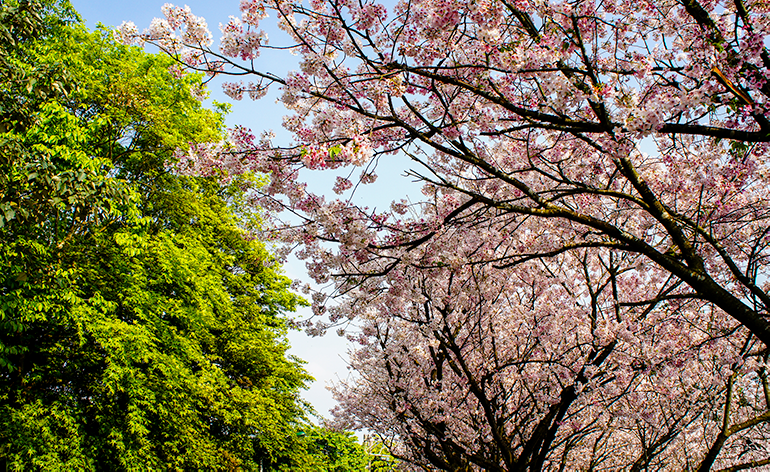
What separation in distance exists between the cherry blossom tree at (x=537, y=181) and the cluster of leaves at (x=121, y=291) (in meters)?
2.82

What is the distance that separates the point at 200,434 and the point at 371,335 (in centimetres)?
477

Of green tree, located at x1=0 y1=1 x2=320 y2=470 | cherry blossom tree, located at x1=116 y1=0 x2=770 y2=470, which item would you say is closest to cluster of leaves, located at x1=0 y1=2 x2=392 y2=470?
green tree, located at x1=0 y1=1 x2=320 y2=470

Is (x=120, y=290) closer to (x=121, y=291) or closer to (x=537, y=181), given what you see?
(x=121, y=291)

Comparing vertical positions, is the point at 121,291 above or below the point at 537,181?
below

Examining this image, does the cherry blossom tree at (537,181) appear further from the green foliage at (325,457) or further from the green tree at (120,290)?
the green foliage at (325,457)

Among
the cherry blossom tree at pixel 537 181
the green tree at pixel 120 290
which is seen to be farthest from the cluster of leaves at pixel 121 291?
the cherry blossom tree at pixel 537 181

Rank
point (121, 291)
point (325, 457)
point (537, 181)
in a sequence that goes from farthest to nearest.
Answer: point (325, 457) < point (121, 291) < point (537, 181)

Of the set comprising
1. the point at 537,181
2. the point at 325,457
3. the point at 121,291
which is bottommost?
the point at 325,457

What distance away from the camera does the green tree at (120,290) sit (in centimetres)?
824

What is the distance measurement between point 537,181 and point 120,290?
9688mm

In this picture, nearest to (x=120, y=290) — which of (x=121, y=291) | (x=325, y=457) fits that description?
(x=121, y=291)

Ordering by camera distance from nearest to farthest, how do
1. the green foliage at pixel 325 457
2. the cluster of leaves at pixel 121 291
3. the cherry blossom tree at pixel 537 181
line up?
the cherry blossom tree at pixel 537 181, the cluster of leaves at pixel 121 291, the green foliage at pixel 325 457

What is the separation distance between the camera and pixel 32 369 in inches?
408

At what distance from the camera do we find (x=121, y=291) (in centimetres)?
1105
